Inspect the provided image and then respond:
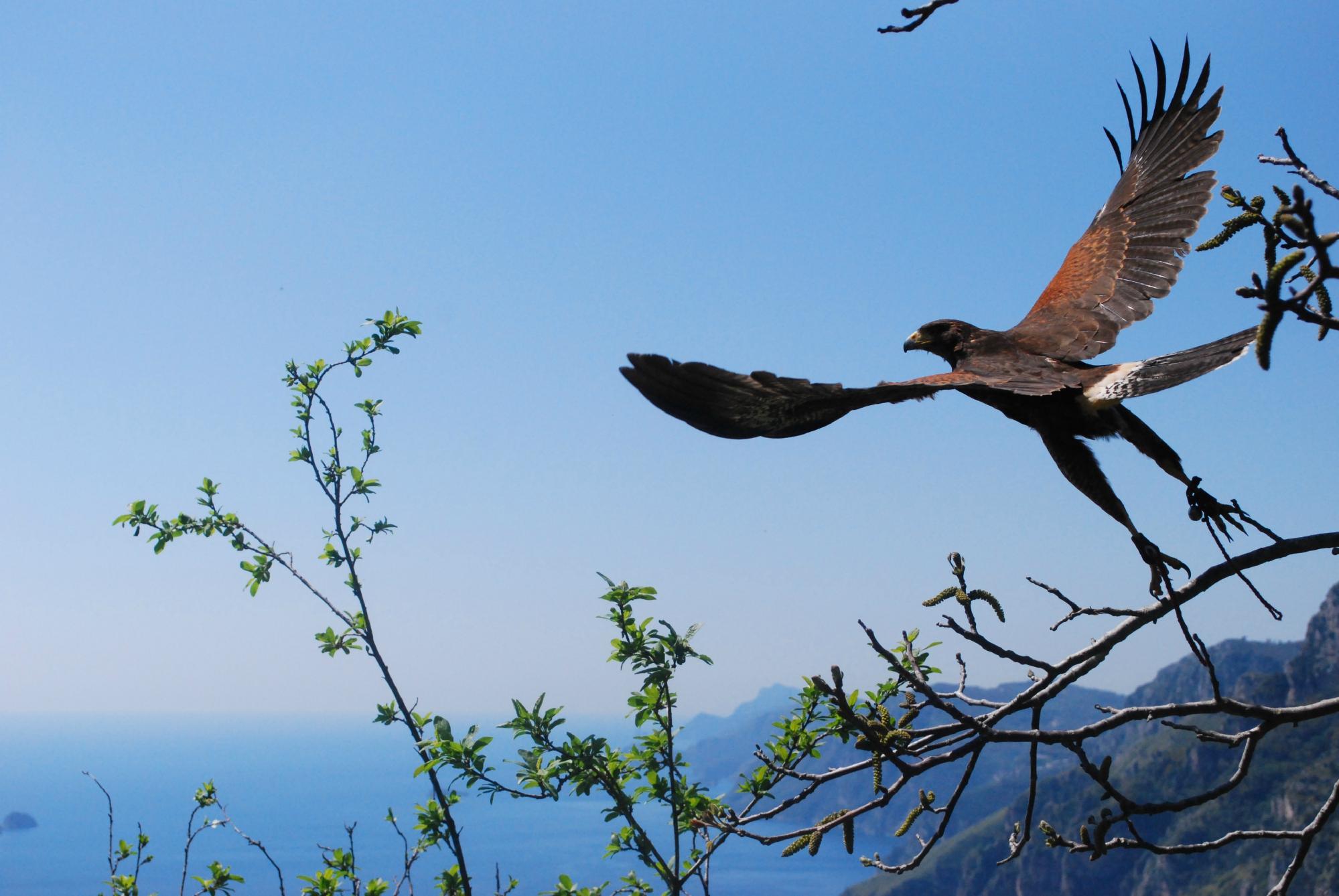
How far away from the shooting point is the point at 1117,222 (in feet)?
18.3

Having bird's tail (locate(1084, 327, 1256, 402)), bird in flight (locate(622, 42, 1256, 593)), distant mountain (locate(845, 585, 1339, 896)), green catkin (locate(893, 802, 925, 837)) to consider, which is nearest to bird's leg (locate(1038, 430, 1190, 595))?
bird in flight (locate(622, 42, 1256, 593))

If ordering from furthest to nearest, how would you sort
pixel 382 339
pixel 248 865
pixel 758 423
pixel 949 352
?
pixel 248 865
pixel 382 339
pixel 949 352
pixel 758 423

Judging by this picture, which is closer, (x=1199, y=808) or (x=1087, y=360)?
(x=1087, y=360)

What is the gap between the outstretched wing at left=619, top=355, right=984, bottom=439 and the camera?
9.50ft

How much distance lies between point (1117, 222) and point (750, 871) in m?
175

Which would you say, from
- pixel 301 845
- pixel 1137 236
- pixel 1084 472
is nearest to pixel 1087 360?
pixel 1084 472

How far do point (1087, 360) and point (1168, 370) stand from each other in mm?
1095

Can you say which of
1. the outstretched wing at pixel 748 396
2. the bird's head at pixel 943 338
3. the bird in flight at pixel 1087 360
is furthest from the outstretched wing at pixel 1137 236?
the outstretched wing at pixel 748 396

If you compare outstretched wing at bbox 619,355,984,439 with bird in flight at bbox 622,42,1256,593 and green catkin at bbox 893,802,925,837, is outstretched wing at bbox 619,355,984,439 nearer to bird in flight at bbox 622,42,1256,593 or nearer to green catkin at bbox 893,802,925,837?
bird in flight at bbox 622,42,1256,593

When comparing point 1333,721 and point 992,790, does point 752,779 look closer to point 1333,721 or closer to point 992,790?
point 1333,721

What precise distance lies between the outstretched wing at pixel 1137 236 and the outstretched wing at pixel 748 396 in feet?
5.25

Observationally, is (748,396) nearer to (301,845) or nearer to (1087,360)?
(1087,360)

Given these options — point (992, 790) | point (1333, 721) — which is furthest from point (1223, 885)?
point (992, 790)

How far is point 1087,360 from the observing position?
4.36 meters
